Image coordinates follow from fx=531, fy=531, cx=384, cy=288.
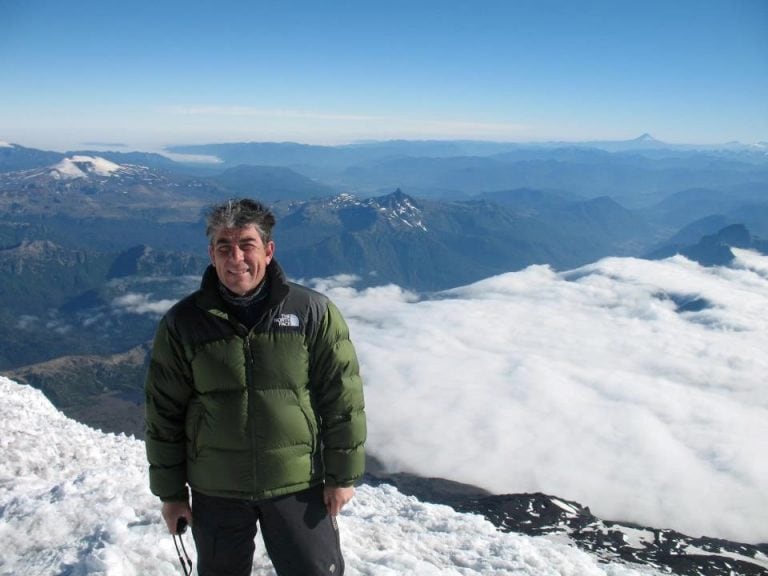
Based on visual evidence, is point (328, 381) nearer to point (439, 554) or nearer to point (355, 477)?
point (355, 477)

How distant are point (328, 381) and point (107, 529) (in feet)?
29.1

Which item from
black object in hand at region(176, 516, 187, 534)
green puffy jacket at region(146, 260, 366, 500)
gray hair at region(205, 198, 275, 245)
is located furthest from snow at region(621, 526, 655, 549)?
gray hair at region(205, 198, 275, 245)

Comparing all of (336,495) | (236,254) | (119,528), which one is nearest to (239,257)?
(236,254)

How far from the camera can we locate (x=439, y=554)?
52.3ft

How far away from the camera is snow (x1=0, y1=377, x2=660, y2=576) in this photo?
450 inches

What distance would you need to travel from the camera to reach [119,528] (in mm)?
12133

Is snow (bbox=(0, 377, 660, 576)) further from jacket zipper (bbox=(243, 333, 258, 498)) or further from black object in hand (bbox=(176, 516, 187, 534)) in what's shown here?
jacket zipper (bbox=(243, 333, 258, 498))

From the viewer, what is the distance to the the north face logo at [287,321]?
657 cm

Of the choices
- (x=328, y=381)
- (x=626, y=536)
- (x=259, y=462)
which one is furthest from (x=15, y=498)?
(x=626, y=536)

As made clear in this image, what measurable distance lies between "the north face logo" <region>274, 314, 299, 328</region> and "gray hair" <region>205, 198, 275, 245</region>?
951mm

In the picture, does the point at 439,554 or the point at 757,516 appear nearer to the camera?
the point at 439,554

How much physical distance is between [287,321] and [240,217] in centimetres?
138

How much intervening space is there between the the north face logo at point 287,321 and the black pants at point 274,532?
2.29m

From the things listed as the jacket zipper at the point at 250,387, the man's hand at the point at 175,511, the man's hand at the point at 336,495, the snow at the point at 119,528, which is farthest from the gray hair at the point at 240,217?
the snow at the point at 119,528
